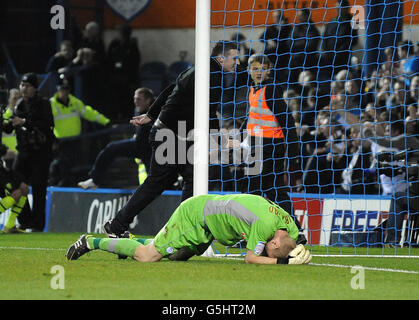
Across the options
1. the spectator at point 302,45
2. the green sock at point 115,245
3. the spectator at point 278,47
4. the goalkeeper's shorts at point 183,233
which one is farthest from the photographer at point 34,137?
the goalkeeper's shorts at point 183,233

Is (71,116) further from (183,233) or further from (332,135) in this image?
(183,233)

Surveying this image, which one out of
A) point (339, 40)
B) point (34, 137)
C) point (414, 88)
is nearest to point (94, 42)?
point (34, 137)

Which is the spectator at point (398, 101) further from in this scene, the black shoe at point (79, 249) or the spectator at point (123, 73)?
the spectator at point (123, 73)

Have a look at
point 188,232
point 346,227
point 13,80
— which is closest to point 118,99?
point 13,80

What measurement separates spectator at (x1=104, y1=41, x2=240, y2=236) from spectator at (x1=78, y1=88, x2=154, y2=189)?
2820mm

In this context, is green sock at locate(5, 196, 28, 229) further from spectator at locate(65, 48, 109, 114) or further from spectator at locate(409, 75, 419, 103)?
spectator at locate(409, 75, 419, 103)

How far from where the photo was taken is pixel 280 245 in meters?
7.63

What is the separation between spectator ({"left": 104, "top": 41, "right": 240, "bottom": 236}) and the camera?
937 centimetres

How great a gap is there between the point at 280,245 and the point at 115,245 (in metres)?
1.30

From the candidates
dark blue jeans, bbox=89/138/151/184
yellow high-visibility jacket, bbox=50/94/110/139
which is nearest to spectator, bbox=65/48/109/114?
yellow high-visibility jacket, bbox=50/94/110/139

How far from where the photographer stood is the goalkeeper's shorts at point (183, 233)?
7.68 m

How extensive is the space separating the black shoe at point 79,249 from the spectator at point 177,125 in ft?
3.59

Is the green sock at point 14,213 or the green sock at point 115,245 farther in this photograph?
the green sock at point 14,213

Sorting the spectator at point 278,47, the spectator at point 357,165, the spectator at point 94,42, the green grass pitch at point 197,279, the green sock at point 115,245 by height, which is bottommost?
the green grass pitch at point 197,279
